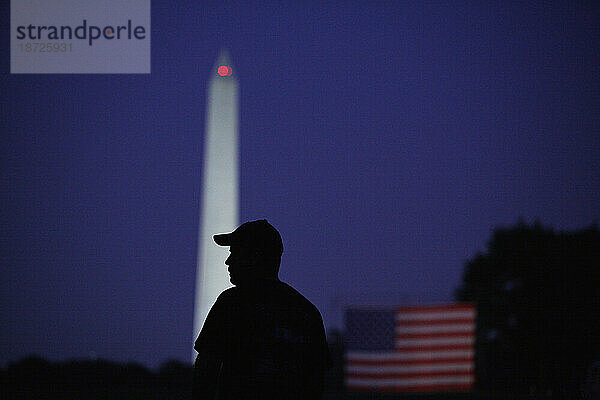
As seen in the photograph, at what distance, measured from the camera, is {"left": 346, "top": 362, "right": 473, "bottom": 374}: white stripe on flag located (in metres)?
19.5

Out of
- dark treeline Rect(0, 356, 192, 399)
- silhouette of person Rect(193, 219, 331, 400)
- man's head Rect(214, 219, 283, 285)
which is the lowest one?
dark treeline Rect(0, 356, 192, 399)

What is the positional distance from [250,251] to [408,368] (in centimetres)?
1594

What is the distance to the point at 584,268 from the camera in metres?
48.7

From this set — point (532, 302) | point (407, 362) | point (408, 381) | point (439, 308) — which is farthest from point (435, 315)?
point (532, 302)

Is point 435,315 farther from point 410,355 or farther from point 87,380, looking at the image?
point 87,380

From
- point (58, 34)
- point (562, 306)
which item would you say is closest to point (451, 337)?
point (58, 34)

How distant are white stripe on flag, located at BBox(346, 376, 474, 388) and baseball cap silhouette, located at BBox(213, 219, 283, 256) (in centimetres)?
1583

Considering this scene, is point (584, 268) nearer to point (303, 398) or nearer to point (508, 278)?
point (508, 278)

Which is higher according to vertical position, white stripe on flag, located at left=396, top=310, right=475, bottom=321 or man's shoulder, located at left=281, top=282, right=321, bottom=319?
man's shoulder, located at left=281, top=282, right=321, bottom=319

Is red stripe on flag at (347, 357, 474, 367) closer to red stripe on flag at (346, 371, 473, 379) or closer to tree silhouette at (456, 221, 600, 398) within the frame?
red stripe on flag at (346, 371, 473, 379)

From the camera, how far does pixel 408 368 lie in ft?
63.9

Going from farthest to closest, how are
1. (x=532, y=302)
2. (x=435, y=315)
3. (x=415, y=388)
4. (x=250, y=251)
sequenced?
(x=532, y=302)
(x=435, y=315)
(x=415, y=388)
(x=250, y=251)

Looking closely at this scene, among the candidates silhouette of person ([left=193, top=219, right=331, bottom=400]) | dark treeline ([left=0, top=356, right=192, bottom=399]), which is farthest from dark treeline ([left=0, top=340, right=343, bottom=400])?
silhouette of person ([left=193, top=219, right=331, bottom=400])

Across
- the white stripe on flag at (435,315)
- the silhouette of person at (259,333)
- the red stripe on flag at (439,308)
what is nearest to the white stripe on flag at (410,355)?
the white stripe on flag at (435,315)
